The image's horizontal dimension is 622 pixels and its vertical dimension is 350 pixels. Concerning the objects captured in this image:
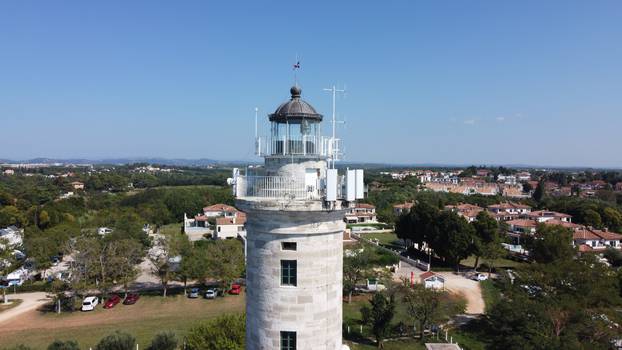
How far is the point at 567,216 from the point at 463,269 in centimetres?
3279

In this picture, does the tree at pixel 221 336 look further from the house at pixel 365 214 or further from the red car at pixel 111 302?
the house at pixel 365 214

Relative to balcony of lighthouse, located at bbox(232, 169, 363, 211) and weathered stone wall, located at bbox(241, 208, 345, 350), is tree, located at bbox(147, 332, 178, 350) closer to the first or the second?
weathered stone wall, located at bbox(241, 208, 345, 350)

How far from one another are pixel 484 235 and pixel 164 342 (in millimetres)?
37951

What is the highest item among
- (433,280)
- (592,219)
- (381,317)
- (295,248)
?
(295,248)

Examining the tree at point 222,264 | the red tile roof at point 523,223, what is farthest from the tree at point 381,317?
the red tile roof at point 523,223

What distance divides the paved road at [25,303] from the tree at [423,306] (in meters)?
31.2

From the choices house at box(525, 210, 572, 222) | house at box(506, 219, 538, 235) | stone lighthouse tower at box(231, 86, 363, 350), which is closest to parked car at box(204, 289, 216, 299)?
stone lighthouse tower at box(231, 86, 363, 350)

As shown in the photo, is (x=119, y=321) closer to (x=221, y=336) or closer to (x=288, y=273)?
(x=221, y=336)

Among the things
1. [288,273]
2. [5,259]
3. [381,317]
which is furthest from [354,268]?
[5,259]

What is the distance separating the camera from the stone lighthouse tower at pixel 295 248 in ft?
25.3

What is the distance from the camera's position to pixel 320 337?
788 centimetres

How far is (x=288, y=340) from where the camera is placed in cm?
779

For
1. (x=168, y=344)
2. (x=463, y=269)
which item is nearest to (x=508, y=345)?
(x=168, y=344)

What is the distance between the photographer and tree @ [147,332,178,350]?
929 inches
